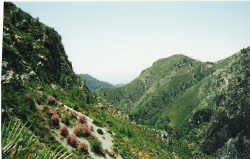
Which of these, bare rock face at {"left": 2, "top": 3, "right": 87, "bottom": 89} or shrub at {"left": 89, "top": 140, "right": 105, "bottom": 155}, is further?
bare rock face at {"left": 2, "top": 3, "right": 87, "bottom": 89}

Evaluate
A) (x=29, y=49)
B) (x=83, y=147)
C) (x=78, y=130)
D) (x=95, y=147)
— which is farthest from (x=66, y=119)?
(x=29, y=49)

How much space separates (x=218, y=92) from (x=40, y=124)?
211267mm

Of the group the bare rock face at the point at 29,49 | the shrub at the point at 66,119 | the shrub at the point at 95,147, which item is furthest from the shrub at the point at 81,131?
the bare rock face at the point at 29,49

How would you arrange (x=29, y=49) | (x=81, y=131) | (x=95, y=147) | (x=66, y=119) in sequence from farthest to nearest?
(x=29, y=49)
(x=81, y=131)
(x=66, y=119)
(x=95, y=147)

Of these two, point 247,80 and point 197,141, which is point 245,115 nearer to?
point 247,80

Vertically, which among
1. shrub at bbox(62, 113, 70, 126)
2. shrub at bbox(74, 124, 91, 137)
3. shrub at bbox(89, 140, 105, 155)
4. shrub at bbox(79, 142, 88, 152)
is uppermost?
shrub at bbox(62, 113, 70, 126)

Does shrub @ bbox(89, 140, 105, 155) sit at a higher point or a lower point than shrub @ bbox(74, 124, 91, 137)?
lower

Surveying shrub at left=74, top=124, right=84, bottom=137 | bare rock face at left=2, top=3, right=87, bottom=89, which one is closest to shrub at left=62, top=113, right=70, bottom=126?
shrub at left=74, top=124, right=84, bottom=137

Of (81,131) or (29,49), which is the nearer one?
(81,131)

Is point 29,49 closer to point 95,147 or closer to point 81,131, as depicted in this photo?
point 81,131

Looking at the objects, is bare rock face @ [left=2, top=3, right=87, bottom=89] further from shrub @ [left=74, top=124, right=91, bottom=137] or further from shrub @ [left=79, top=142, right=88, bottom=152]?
shrub @ [left=79, top=142, right=88, bottom=152]

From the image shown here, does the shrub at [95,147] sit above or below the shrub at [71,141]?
below

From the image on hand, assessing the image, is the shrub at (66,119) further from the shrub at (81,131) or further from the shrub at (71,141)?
the shrub at (71,141)

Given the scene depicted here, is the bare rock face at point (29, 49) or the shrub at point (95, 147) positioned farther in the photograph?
→ the bare rock face at point (29, 49)
